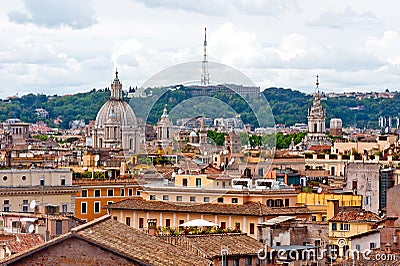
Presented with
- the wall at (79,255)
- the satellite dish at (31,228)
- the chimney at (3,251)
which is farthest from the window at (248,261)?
the wall at (79,255)

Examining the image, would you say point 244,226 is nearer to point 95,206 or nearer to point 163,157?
point 163,157

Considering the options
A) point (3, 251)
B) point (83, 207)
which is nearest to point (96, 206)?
point (83, 207)

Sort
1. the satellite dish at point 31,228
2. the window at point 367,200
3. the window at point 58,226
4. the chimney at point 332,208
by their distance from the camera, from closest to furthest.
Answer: the window at point 58,226, the satellite dish at point 31,228, the chimney at point 332,208, the window at point 367,200

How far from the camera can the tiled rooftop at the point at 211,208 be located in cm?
3519

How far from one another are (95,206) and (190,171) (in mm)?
13379

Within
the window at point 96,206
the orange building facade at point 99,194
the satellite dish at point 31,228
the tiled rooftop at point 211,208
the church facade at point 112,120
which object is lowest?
the window at point 96,206

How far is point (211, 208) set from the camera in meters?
36.0

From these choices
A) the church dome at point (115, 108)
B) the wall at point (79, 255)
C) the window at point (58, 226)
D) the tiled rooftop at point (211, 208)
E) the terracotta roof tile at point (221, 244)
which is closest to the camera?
the wall at point (79, 255)

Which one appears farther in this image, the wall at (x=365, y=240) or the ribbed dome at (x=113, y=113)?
the ribbed dome at (x=113, y=113)

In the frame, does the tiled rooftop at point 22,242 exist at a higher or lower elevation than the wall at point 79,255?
lower

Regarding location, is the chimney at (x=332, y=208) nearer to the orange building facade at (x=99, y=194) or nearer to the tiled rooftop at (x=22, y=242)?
the orange building facade at (x=99, y=194)

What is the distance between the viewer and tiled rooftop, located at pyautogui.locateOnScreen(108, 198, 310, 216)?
115ft

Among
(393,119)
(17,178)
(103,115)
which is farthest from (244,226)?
(393,119)

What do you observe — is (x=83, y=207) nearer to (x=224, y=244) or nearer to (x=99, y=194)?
(x=99, y=194)
